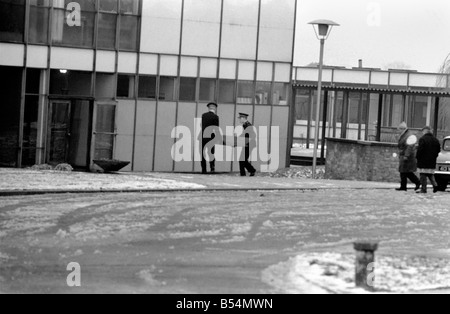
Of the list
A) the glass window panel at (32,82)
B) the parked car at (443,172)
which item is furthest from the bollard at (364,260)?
the glass window panel at (32,82)

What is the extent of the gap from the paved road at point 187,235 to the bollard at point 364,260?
566 millimetres

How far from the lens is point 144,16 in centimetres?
5197

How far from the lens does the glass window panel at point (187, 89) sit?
176 feet

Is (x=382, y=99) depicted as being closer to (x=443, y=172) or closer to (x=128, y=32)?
(x=128, y=32)

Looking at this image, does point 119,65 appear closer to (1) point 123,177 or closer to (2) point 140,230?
(1) point 123,177

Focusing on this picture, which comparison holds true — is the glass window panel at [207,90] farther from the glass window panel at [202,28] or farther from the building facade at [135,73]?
the glass window panel at [202,28]

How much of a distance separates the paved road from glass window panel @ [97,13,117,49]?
2457 centimetres

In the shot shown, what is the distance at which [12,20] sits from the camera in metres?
48.8

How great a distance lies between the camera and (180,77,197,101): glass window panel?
2110 inches

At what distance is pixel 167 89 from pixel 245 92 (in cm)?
399

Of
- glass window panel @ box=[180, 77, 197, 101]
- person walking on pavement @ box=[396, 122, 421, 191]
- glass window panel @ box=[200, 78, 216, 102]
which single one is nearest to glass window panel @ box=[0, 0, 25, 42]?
glass window panel @ box=[180, 77, 197, 101]

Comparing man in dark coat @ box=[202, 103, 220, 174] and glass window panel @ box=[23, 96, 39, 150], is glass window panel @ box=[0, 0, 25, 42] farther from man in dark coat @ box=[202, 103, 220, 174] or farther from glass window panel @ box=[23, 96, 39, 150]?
man in dark coat @ box=[202, 103, 220, 174]

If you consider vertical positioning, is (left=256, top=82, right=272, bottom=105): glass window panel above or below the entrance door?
above
